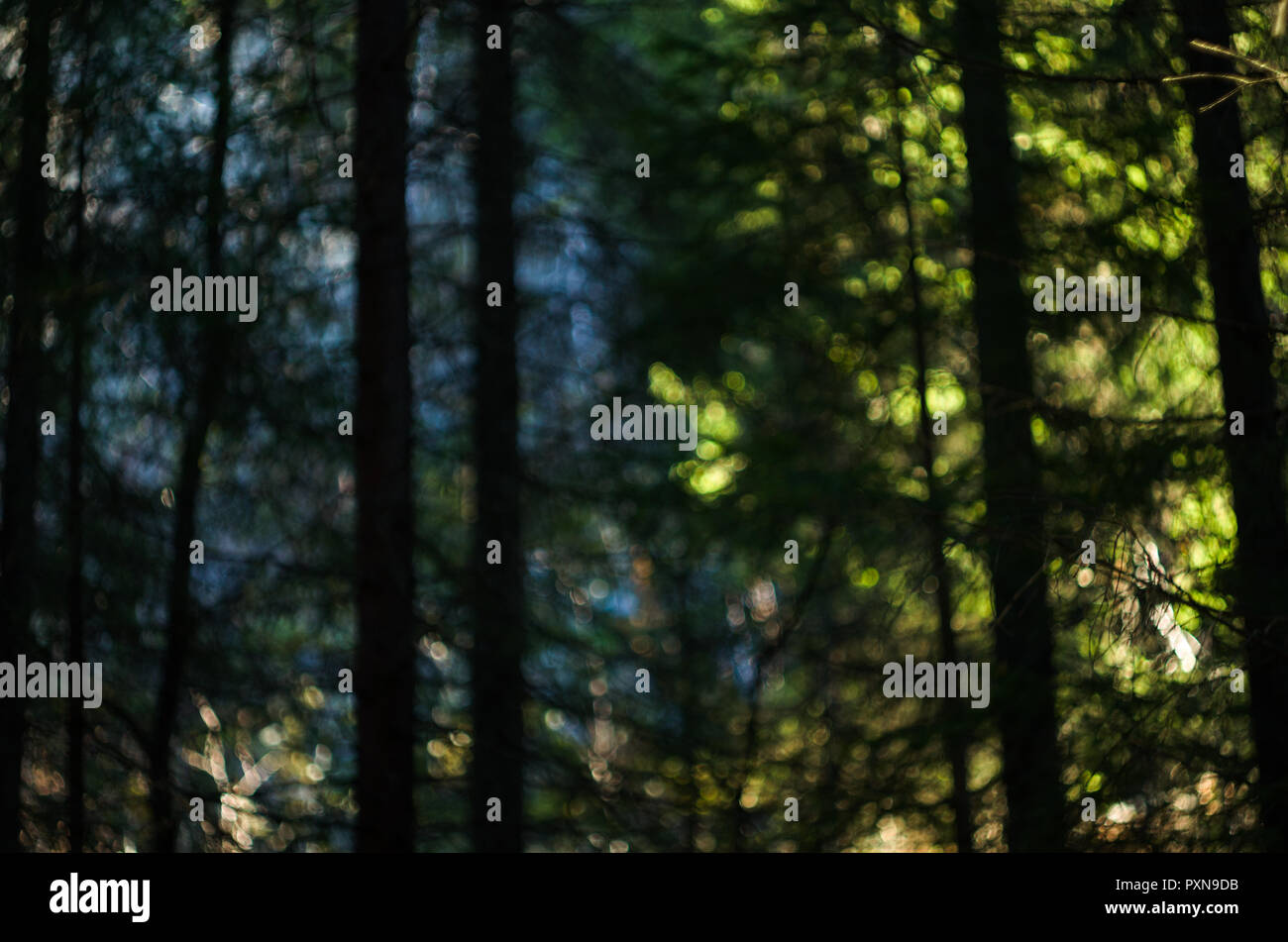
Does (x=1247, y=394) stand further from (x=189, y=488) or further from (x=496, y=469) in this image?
(x=189, y=488)

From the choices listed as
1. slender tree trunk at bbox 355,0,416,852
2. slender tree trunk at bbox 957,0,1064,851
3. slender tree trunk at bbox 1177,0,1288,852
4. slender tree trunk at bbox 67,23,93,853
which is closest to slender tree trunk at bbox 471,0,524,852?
slender tree trunk at bbox 355,0,416,852

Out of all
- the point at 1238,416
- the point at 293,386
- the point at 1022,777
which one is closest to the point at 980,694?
the point at 1022,777

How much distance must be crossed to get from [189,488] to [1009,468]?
4.97 meters

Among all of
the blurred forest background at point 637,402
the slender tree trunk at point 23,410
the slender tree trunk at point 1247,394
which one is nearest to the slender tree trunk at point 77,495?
the blurred forest background at point 637,402

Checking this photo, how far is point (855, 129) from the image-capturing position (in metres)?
6.87

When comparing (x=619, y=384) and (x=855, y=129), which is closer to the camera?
(x=855, y=129)

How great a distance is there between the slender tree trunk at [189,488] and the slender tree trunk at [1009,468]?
172 inches

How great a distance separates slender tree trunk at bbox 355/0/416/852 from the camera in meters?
5.79

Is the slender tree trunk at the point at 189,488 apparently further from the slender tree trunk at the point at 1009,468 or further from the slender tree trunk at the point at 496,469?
the slender tree trunk at the point at 1009,468

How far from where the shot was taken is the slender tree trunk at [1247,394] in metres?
4.78

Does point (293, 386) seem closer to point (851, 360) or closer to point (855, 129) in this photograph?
point (851, 360)

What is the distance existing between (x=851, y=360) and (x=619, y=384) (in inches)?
72.4

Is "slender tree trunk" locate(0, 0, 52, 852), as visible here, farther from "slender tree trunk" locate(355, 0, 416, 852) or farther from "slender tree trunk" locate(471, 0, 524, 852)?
"slender tree trunk" locate(471, 0, 524, 852)

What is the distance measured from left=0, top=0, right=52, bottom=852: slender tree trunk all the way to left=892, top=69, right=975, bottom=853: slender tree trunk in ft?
17.2
